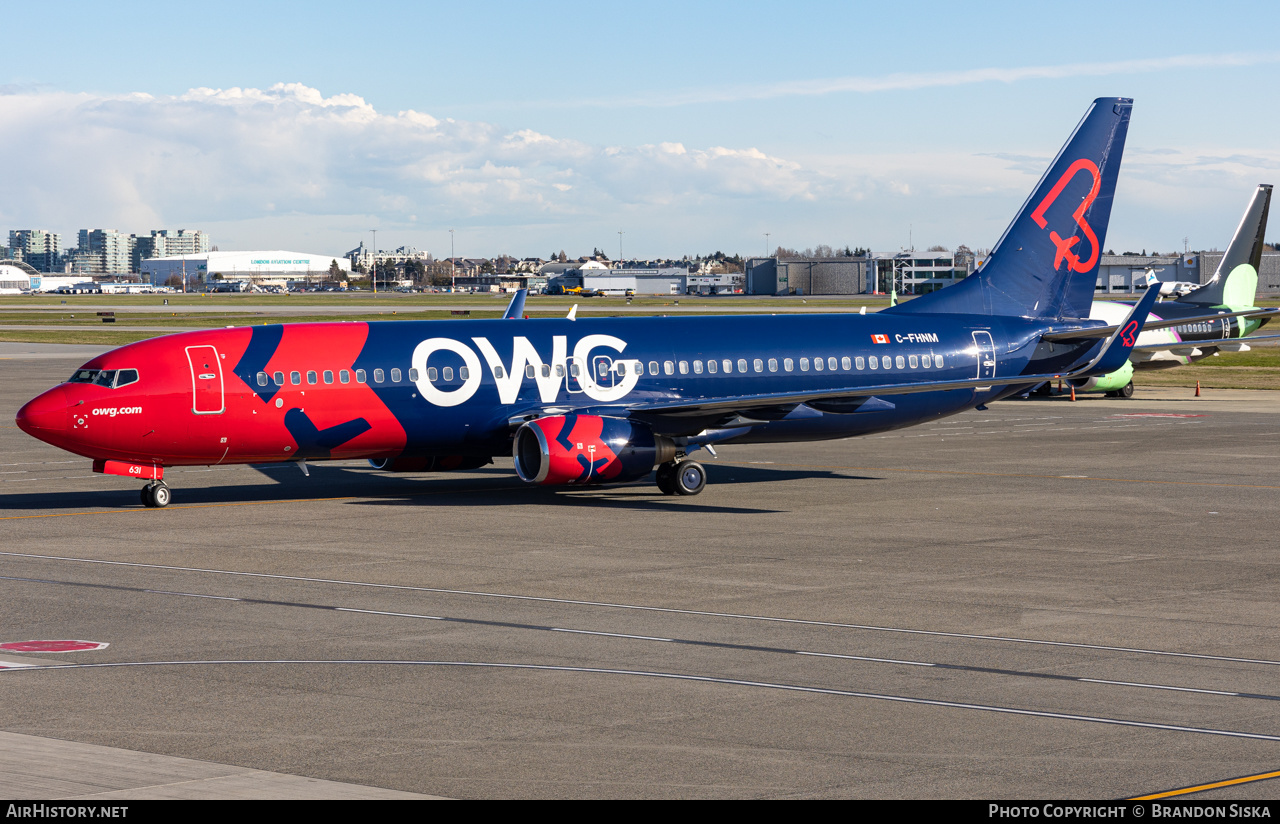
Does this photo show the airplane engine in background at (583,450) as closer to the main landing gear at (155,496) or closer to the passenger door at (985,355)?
the main landing gear at (155,496)

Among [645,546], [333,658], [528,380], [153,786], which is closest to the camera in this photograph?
[153,786]

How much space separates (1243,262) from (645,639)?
6124 cm

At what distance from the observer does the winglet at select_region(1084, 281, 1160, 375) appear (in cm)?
3703

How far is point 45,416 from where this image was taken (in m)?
32.3

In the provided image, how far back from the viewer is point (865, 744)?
1446cm

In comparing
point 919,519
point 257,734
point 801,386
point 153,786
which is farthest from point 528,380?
point 153,786

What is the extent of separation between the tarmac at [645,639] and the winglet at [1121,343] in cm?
348

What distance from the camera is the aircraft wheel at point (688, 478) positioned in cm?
3619

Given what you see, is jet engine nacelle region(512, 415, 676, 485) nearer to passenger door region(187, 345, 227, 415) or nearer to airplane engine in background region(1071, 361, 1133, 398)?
passenger door region(187, 345, 227, 415)

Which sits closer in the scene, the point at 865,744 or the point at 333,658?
the point at 865,744

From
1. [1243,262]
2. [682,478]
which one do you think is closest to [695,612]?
[682,478]

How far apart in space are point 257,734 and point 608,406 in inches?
889

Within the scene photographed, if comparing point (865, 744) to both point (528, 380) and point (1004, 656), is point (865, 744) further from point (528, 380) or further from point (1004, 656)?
point (528, 380)

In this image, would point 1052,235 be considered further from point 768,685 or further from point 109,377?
point 768,685
